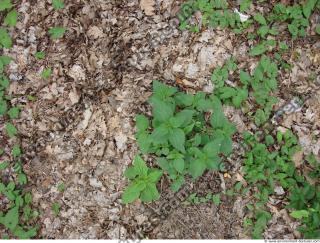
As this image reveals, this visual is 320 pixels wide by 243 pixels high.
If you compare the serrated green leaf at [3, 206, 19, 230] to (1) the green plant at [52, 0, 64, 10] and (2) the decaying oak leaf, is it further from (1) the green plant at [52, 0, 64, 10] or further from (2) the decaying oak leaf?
(2) the decaying oak leaf

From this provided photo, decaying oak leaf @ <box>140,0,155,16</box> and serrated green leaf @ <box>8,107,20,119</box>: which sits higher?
decaying oak leaf @ <box>140,0,155,16</box>

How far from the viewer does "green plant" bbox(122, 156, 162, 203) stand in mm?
3818

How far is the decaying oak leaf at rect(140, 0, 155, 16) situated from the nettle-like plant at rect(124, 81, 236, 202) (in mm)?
816

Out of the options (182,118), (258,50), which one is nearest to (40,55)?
(182,118)

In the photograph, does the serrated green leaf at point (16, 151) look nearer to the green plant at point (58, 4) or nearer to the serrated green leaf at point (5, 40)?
the serrated green leaf at point (5, 40)

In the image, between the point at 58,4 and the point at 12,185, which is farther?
the point at 58,4

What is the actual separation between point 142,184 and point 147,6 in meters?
1.86

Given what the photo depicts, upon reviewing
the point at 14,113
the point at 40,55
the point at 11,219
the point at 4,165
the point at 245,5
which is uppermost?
the point at 245,5

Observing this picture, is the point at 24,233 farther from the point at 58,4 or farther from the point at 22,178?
the point at 58,4

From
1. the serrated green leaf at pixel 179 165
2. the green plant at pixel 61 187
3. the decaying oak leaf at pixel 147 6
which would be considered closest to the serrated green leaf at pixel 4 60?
the green plant at pixel 61 187

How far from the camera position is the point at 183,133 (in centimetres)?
369

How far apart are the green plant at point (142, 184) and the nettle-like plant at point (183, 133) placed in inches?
2.8

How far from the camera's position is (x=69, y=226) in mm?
4012

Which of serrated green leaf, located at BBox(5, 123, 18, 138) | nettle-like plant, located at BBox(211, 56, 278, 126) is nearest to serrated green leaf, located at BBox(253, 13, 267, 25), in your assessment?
nettle-like plant, located at BBox(211, 56, 278, 126)
